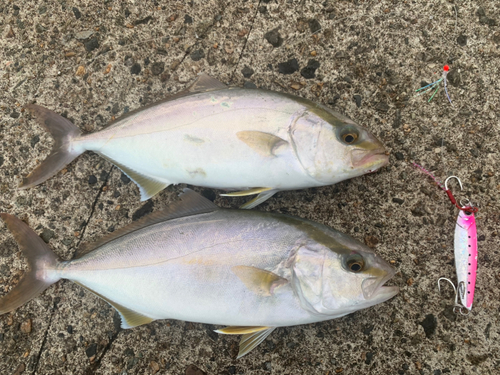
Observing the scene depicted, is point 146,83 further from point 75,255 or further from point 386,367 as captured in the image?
point 386,367

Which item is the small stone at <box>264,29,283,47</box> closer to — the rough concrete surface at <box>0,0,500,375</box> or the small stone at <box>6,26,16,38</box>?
the rough concrete surface at <box>0,0,500,375</box>

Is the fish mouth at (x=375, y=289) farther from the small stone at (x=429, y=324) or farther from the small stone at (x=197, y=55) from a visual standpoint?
the small stone at (x=197, y=55)

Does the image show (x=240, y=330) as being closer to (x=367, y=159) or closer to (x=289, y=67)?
(x=367, y=159)

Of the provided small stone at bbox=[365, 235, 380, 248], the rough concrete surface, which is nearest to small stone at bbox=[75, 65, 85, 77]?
the rough concrete surface

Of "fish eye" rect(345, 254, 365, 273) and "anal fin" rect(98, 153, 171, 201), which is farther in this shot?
"anal fin" rect(98, 153, 171, 201)

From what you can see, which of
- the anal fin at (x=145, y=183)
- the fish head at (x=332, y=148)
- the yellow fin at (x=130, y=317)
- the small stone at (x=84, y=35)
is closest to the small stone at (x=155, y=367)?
the yellow fin at (x=130, y=317)
